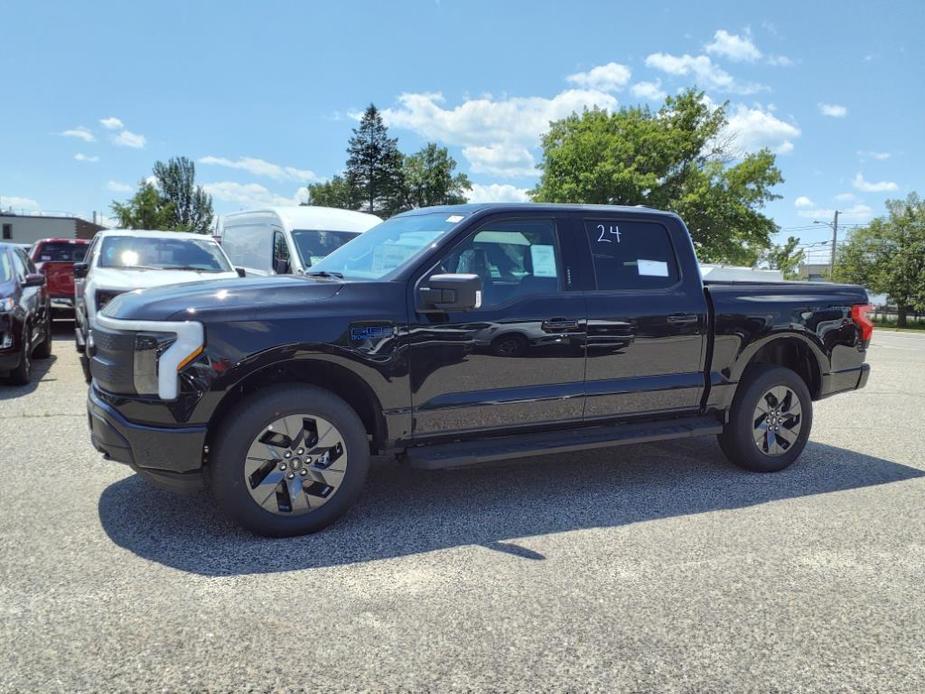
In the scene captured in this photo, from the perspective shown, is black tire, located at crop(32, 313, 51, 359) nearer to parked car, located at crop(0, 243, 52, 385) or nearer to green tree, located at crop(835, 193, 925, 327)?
parked car, located at crop(0, 243, 52, 385)

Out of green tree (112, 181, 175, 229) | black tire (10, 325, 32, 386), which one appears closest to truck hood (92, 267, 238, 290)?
black tire (10, 325, 32, 386)

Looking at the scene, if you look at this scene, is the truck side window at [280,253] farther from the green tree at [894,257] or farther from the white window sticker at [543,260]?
the green tree at [894,257]

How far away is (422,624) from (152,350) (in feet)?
6.12

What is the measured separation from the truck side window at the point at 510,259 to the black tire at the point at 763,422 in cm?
178

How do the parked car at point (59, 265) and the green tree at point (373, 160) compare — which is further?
the green tree at point (373, 160)

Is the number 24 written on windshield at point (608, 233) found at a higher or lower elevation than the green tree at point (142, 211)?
lower

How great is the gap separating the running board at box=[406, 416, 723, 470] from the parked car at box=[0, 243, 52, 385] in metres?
5.67

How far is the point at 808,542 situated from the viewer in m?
3.93

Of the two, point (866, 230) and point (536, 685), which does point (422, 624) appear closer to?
point (536, 685)

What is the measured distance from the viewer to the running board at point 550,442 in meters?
4.02

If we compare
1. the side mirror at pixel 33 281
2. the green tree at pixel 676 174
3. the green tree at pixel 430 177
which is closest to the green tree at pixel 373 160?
the green tree at pixel 430 177

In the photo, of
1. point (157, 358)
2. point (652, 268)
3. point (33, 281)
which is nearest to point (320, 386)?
point (157, 358)

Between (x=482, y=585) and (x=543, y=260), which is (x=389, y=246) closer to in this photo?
(x=543, y=260)

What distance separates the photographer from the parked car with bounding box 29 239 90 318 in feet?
44.6
